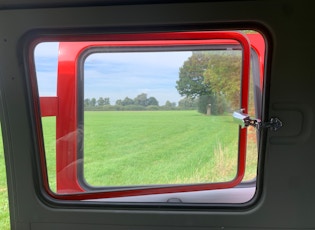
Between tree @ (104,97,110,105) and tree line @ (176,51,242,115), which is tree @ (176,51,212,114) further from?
tree @ (104,97,110,105)

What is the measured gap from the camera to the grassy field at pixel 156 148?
155cm

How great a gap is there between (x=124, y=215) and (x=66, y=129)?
50cm

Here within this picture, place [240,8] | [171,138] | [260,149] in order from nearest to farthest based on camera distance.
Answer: [240,8] < [260,149] < [171,138]

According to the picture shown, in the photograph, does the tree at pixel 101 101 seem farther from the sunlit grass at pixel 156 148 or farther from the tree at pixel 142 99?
the tree at pixel 142 99

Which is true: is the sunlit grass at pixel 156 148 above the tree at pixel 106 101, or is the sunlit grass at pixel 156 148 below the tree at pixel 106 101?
below

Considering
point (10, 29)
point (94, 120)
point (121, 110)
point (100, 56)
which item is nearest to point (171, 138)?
point (121, 110)

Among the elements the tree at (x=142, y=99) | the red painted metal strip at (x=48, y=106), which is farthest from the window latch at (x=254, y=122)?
the red painted metal strip at (x=48, y=106)

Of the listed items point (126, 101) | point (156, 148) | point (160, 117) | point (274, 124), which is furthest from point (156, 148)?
point (274, 124)

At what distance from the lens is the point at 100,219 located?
1584 millimetres

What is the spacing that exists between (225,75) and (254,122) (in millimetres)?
251

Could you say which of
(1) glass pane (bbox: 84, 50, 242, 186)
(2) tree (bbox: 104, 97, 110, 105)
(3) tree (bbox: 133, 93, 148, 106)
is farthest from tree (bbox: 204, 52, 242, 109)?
(2) tree (bbox: 104, 97, 110, 105)

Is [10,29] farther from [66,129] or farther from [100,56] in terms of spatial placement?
[66,129]

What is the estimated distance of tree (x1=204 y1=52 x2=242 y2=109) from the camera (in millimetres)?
1495

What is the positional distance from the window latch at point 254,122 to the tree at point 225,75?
6 centimetres
